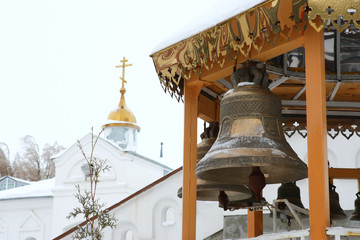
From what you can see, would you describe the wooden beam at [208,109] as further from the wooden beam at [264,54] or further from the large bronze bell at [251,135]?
the large bronze bell at [251,135]

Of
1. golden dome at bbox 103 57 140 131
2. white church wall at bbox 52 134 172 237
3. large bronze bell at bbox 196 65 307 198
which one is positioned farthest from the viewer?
golden dome at bbox 103 57 140 131

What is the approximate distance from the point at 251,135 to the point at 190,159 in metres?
1.03

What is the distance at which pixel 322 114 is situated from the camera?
395 cm

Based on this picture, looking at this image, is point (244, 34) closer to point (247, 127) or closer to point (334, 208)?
point (247, 127)

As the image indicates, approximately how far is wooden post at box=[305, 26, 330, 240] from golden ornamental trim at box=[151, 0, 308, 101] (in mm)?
206

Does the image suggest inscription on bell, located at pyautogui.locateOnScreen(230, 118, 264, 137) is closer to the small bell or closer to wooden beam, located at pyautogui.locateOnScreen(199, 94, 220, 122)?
wooden beam, located at pyautogui.locateOnScreen(199, 94, 220, 122)

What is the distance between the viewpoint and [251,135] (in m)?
4.38

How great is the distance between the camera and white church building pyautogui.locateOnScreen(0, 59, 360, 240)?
11727 mm

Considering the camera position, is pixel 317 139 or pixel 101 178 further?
pixel 101 178

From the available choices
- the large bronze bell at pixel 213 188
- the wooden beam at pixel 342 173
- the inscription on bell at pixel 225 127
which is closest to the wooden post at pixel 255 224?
the large bronze bell at pixel 213 188

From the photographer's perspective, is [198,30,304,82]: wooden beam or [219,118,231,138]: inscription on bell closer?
[198,30,304,82]: wooden beam

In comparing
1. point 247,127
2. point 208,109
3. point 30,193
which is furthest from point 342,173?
point 30,193

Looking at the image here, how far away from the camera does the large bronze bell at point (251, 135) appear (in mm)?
4223

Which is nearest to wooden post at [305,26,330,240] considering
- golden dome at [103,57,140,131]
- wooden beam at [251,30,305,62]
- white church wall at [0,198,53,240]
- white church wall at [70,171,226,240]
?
wooden beam at [251,30,305,62]
